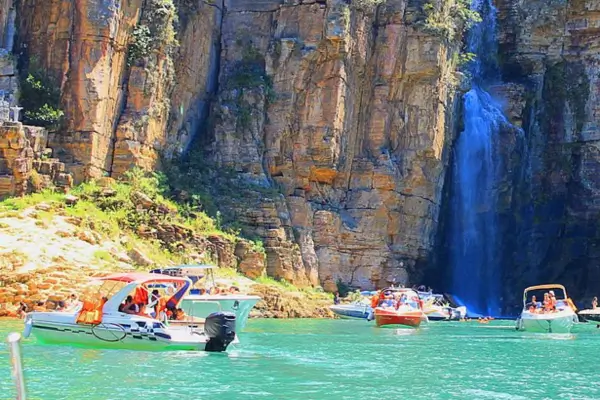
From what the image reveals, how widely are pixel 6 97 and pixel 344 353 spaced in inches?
1133

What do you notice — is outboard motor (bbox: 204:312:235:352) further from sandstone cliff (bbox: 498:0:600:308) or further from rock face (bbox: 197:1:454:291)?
sandstone cliff (bbox: 498:0:600:308)

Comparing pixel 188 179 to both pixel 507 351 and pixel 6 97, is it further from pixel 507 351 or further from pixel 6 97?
pixel 507 351

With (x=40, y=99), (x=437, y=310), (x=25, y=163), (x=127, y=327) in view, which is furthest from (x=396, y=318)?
(x=40, y=99)

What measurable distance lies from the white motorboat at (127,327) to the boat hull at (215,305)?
21.2 ft

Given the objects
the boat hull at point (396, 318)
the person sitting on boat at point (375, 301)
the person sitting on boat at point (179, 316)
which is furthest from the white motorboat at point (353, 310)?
the person sitting on boat at point (179, 316)

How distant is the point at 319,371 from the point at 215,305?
499 inches

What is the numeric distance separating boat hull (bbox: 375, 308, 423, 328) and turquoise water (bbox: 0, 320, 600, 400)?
899 cm

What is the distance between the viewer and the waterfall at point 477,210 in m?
66.3

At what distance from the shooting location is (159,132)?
54.6m

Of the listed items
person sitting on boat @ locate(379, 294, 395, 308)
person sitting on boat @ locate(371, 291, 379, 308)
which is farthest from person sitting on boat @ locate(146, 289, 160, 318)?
person sitting on boat @ locate(371, 291, 379, 308)

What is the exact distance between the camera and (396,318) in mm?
42781

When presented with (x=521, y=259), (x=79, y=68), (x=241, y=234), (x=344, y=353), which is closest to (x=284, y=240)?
(x=241, y=234)

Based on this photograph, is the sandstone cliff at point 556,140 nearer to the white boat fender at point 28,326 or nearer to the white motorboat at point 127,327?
the white motorboat at point 127,327

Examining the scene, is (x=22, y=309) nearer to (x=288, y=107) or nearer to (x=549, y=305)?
(x=549, y=305)
